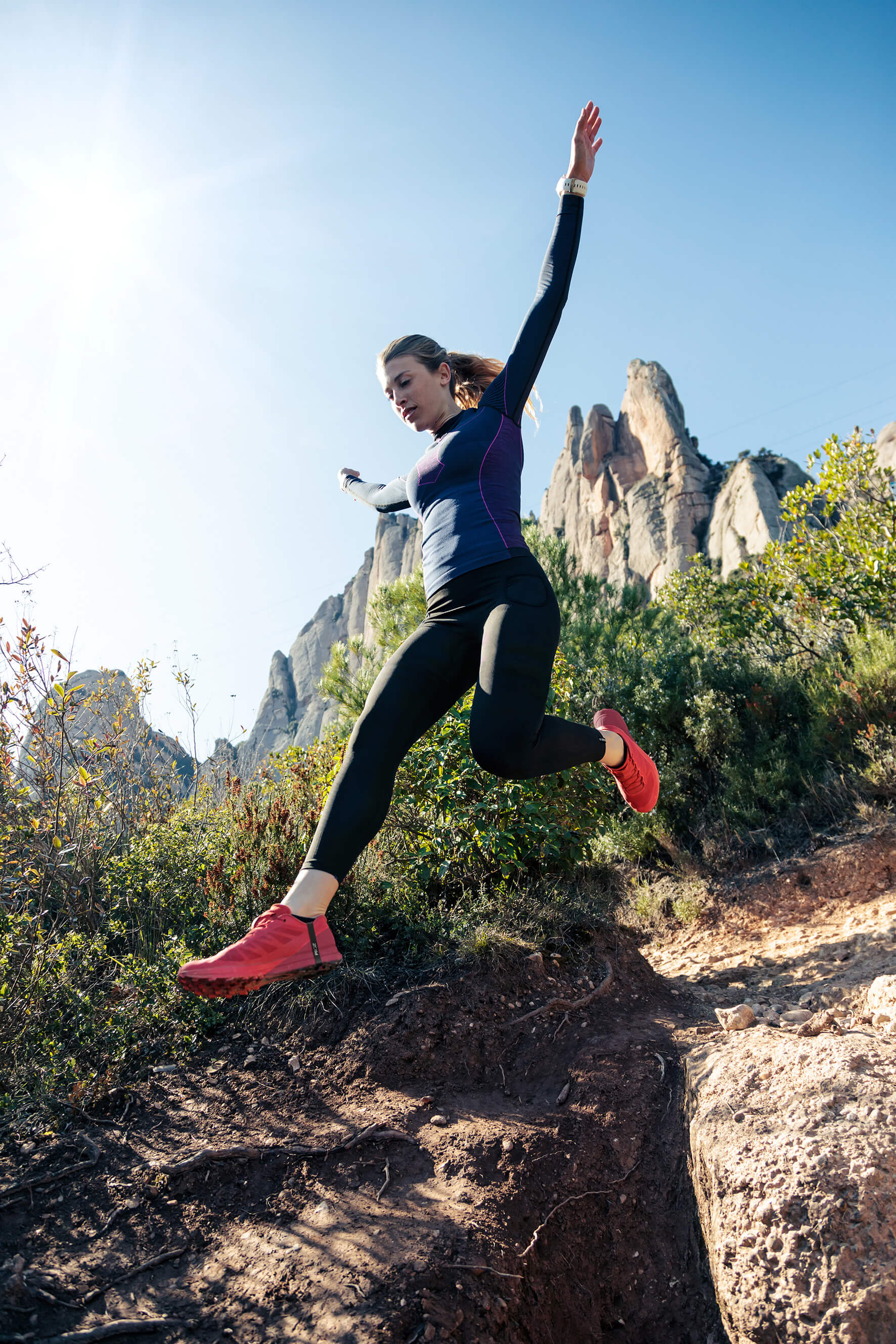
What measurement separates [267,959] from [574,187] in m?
2.81

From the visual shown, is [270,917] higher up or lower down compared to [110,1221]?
higher up

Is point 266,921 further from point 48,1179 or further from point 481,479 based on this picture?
point 481,479

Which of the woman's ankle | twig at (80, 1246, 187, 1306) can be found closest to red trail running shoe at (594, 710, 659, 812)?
the woman's ankle

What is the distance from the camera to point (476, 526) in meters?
2.36

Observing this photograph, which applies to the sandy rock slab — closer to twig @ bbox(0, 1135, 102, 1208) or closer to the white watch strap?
twig @ bbox(0, 1135, 102, 1208)

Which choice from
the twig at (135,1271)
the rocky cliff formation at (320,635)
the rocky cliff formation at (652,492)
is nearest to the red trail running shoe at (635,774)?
the twig at (135,1271)

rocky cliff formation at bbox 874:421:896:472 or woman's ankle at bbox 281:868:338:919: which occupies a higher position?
rocky cliff formation at bbox 874:421:896:472

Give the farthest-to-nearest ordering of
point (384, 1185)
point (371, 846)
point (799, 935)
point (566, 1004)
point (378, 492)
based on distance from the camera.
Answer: point (799, 935)
point (371, 846)
point (378, 492)
point (566, 1004)
point (384, 1185)

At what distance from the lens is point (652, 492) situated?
3991 cm

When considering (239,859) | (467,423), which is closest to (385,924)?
(239,859)

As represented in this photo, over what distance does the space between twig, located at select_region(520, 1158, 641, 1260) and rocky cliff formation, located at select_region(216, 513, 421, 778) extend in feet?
180

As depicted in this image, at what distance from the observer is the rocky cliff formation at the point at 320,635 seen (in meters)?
60.3

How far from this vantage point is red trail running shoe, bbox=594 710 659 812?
2668 mm

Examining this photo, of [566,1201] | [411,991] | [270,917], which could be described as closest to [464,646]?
[270,917]
